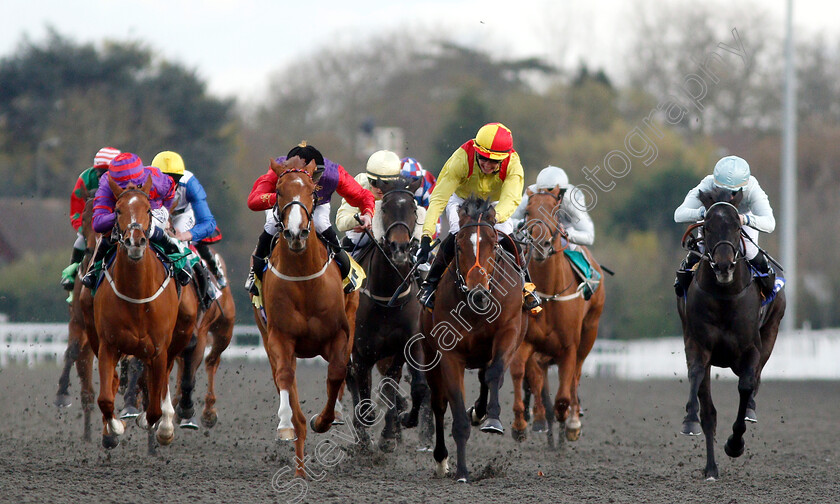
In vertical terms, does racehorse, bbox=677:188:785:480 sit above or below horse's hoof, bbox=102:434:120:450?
above

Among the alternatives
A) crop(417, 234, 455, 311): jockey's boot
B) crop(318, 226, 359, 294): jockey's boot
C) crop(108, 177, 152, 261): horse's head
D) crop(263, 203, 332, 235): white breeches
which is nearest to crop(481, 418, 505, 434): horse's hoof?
crop(417, 234, 455, 311): jockey's boot

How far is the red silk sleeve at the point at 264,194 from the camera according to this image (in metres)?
7.86

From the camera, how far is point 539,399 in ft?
34.2

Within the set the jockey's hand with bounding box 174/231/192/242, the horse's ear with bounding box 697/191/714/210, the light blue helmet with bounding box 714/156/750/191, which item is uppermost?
the light blue helmet with bounding box 714/156/750/191

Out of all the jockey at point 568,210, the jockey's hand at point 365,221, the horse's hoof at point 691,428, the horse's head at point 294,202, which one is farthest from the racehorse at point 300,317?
the jockey at point 568,210

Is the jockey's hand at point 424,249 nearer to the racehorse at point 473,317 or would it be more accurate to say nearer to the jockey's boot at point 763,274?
the racehorse at point 473,317

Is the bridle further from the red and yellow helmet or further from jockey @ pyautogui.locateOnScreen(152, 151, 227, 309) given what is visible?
jockey @ pyautogui.locateOnScreen(152, 151, 227, 309)

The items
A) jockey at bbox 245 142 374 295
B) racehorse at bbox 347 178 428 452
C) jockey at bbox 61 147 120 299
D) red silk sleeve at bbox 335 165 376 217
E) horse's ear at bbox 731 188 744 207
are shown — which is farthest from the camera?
jockey at bbox 61 147 120 299

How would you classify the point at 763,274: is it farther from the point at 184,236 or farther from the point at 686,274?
the point at 184,236

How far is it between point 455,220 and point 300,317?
4.48 feet

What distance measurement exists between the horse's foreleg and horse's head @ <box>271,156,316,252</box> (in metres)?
1.69

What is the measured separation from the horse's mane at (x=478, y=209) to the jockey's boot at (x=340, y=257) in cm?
96

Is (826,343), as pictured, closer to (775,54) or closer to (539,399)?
(775,54)

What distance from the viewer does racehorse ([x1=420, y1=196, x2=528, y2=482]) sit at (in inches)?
307
